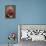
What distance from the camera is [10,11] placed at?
3.10 meters

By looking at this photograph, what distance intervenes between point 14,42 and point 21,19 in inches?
21.2

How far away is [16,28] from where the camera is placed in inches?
120

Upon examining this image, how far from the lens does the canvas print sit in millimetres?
3082

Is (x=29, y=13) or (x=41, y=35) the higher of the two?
(x=29, y=13)

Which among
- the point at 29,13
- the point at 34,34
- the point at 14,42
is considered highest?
the point at 29,13

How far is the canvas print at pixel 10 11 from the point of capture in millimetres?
3082

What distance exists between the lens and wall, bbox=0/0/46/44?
10.1 ft

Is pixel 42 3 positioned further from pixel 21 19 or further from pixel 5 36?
pixel 5 36

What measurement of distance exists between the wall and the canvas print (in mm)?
67

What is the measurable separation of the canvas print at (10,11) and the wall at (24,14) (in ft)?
0.22

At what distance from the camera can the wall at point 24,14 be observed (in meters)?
3.07

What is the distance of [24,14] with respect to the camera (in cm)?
309

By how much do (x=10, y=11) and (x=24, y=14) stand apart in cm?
33

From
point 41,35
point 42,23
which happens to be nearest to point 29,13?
point 42,23
